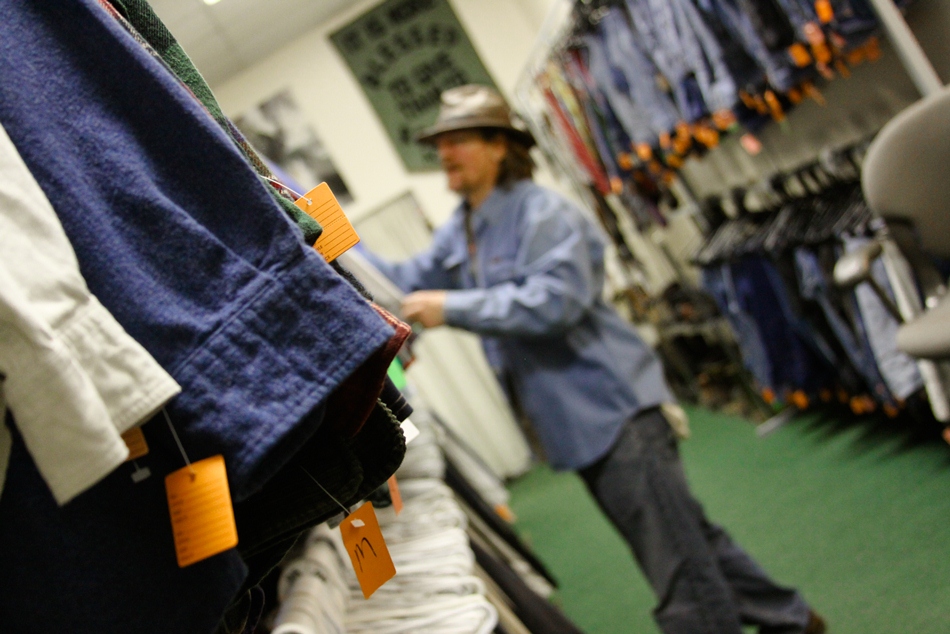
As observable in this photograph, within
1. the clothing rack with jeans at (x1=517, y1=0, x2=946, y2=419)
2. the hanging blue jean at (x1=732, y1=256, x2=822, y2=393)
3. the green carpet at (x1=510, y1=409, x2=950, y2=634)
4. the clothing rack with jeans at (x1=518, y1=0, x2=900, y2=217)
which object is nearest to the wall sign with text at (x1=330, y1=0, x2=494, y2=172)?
the clothing rack with jeans at (x1=517, y1=0, x2=946, y2=419)

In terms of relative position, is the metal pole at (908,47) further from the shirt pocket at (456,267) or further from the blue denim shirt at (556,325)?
the shirt pocket at (456,267)

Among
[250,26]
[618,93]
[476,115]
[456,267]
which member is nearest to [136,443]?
[476,115]

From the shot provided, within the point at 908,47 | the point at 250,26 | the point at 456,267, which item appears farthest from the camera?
the point at 250,26

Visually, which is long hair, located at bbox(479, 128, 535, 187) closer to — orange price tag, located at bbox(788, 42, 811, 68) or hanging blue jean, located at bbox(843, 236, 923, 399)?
orange price tag, located at bbox(788, 42, 811, 68)

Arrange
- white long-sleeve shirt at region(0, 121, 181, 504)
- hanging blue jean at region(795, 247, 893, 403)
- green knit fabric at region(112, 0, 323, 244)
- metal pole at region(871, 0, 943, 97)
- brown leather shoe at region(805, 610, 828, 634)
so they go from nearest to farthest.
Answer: white long-sleeve shirt at region(0, 121, 181, 504) → green knit fabric at region(112, 0, 323, 244) → brown leather shoe at region(805, 610, 828, 634) → metal pole at region(871, 0, 943, 97) → hanging blue jean at region(795, 247, 893, 403)

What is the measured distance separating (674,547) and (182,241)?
133 cm

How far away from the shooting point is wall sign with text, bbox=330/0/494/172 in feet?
15.4

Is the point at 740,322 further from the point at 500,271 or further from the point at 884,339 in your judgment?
the point at 500,271

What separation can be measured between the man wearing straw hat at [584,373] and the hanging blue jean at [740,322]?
57.3 inches

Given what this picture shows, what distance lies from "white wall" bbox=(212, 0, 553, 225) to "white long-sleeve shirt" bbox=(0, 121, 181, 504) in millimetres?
4362

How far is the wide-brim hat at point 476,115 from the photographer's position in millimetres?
1728

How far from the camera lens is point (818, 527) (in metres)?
2.19

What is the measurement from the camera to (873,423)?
2.83 metres

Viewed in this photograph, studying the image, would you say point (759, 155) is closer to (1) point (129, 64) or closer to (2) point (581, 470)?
(2) point (581, 470)
